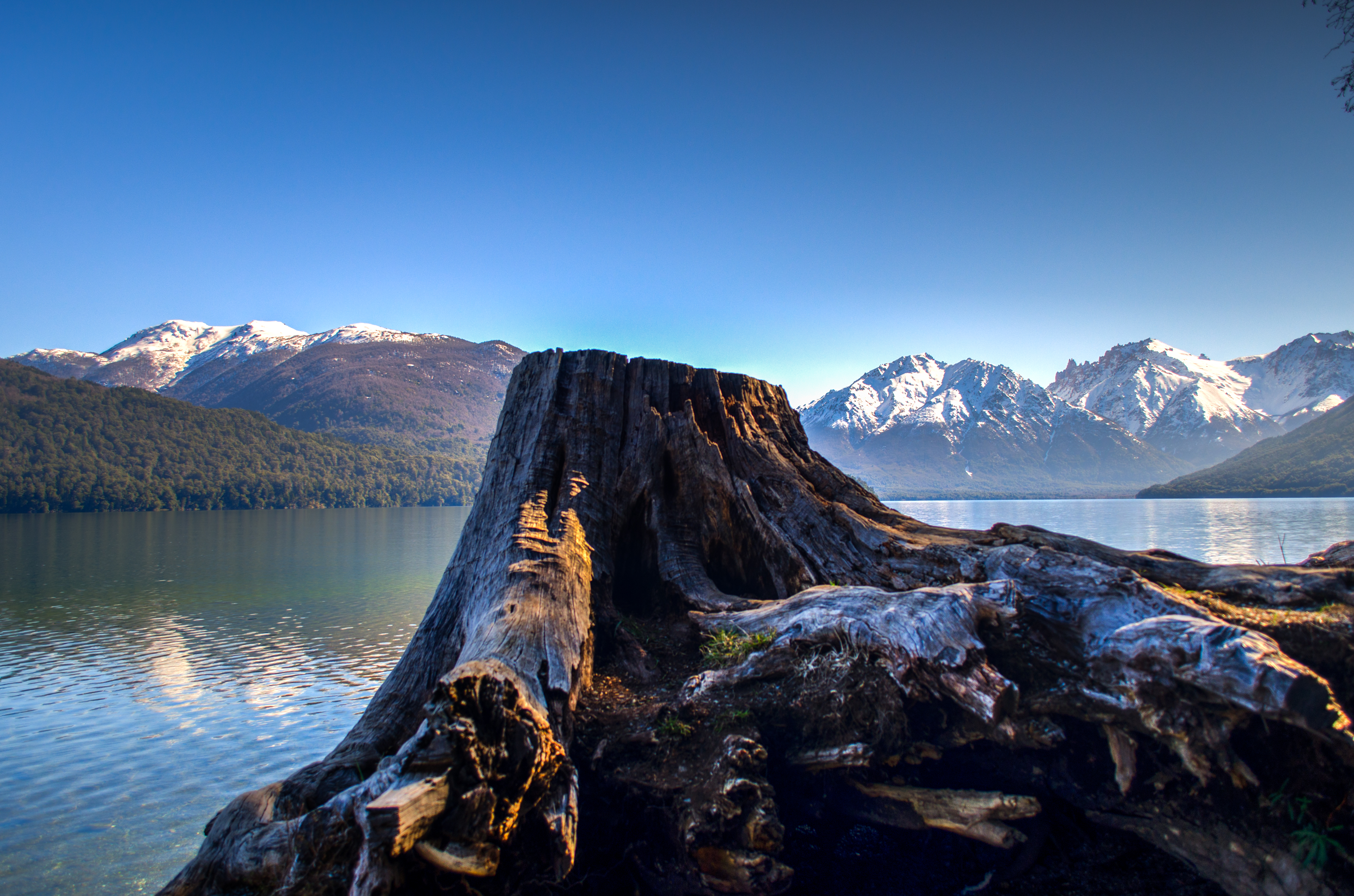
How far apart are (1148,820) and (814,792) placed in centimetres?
233

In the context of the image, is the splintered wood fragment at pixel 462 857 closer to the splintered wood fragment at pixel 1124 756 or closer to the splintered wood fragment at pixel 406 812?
the splintered wood fragment at pixel 406 812

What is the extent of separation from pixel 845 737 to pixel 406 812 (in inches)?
131

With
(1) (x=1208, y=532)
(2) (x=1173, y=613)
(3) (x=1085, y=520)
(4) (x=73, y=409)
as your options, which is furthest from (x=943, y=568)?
(4) (x=73, y=409)

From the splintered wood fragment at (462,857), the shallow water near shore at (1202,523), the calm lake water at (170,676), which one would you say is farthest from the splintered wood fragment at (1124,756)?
the calm lake water at (170,676)

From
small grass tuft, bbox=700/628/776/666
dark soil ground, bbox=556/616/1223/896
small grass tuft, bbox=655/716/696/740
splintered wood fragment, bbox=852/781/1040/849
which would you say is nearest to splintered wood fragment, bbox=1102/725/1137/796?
dark soil ground, bbox=556/616/1223/896

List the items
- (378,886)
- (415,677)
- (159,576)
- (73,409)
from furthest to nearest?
1. (73,409)
2. (159,576)
3. (415,677)
4. (378,886)

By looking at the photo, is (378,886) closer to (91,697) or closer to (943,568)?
(943,568)

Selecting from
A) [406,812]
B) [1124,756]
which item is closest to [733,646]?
[1124,756]

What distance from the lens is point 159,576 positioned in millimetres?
34875

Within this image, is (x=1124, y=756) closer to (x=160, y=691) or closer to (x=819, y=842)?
(x=819, y=842)

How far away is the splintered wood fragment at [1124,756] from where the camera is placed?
4539mm

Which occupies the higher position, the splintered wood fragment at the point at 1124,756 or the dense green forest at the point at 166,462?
the dense green forest at the point at 166,462

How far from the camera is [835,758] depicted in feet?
16.5

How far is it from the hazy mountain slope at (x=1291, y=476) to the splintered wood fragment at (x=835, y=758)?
184m
